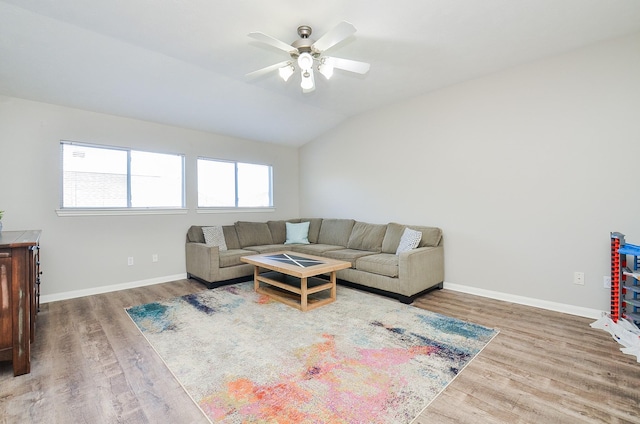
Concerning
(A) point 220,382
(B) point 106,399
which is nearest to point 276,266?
(A) point 220,382

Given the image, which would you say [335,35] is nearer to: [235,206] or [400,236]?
[400,236]

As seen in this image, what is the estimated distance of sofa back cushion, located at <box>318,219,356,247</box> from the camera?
484cm

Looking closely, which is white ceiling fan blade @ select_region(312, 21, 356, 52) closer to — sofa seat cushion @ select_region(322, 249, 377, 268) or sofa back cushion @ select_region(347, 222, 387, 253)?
sofa seat cushion @ select_region(322, 249, 377, 268)

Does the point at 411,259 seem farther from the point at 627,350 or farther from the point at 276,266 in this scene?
the point at 627,350

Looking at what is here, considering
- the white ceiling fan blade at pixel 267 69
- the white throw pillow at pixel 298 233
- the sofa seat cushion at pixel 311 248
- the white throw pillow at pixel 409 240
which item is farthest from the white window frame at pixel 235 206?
the white throw pillow at pixel 409 240

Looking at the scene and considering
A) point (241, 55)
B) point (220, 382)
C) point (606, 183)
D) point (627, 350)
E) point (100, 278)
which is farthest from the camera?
point (100, 278)

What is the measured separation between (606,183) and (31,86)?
5870 millimetres

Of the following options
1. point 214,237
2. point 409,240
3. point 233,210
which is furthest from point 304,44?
point 233,210

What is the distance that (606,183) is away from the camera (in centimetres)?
276

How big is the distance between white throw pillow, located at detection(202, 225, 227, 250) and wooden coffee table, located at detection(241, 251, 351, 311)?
0.90 metres

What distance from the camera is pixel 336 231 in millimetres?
4973

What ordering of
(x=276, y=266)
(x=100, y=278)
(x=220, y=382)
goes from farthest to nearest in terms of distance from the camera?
1. (x=100, y=278)
2. (x=276, y=266)
3. (x=220, y=382)

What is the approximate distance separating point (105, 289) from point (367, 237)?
11.9 ft

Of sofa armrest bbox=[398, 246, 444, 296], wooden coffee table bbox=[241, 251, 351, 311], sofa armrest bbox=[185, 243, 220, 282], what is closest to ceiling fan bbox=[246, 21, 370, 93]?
wooden coffee table bbox=[241, 251, 351, 311]
